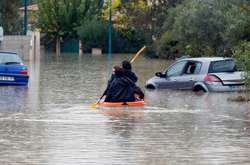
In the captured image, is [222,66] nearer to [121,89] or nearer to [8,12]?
[121,89]

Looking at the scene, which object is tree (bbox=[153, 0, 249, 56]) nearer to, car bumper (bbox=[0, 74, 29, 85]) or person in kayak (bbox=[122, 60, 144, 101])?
car bumper (bbox=[0, 74, 29, 85])

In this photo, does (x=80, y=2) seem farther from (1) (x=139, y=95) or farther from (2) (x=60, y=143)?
(2) (x=60, y=143)

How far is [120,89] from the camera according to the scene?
23.6 metres

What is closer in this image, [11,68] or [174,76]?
[174,76]

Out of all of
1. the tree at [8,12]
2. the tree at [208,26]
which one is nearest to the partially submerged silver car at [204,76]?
the tree at [208,26]

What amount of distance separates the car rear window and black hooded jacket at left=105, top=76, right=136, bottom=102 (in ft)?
20.8

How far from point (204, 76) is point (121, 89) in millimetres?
6338

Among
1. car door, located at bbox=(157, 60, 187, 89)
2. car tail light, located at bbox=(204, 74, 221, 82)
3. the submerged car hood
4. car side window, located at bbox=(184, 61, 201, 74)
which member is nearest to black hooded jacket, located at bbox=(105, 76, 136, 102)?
car tail light, located at bbox=(204, 74, 221, 82)

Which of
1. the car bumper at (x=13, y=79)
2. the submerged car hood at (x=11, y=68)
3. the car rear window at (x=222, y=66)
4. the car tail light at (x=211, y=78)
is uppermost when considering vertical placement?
the car rear window at (x=222, y=66)

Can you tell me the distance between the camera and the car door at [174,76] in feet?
101

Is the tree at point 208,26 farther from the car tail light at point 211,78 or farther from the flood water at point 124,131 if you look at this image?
the flood water at point 124,131

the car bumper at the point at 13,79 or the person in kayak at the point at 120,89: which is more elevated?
the person in kayak at the point at 120,89

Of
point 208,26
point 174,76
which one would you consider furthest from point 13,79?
point 208,26

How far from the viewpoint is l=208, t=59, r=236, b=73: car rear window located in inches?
1160
